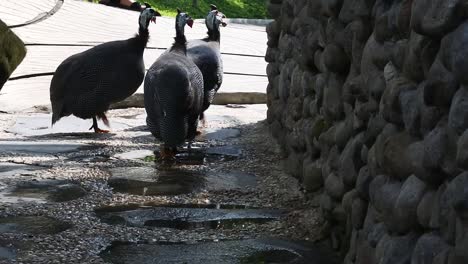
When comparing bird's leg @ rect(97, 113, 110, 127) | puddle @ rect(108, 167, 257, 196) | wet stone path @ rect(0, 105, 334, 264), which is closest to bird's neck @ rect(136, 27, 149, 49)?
bird's leg @ rect(97, 113, 110, 127)

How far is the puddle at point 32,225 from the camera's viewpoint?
4.52 meters

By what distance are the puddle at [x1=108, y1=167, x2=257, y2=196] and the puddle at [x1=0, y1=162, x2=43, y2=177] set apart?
1.82 feet

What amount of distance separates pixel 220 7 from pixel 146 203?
17.8m

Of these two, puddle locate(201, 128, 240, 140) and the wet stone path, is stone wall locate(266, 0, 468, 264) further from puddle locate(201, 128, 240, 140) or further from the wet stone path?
puddle locate(201, 128, 240, 140)

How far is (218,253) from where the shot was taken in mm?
4160

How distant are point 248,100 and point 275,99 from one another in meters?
3.28

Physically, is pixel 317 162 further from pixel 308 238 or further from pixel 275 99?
pixel 275 99

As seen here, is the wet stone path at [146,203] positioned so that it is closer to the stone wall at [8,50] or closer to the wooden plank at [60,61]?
the stone wall at [8,50]

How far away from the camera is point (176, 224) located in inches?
187

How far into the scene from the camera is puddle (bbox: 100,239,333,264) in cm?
405

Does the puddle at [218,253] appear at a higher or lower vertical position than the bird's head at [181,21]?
lower

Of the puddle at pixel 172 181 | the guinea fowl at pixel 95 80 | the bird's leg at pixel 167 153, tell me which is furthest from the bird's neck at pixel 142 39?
the puddle at pixel 172 181

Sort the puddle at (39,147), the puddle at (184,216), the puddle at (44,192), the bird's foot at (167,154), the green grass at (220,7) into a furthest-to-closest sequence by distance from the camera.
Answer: the green grass at (220,7) < the puddle at (39,147) < the bird's foot at (167,154) < the puddle at (44,192) < the puddle at (184,216)

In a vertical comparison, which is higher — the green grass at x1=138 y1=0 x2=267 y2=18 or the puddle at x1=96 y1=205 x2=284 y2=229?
the puddle at x1=96 y1=205 x2=284 y2=229
